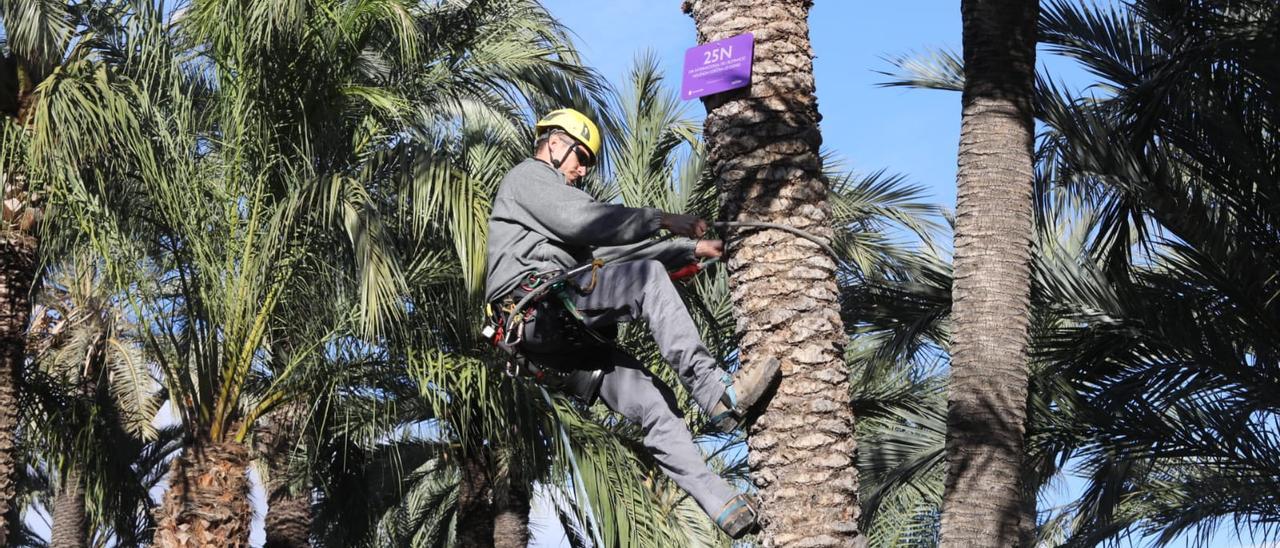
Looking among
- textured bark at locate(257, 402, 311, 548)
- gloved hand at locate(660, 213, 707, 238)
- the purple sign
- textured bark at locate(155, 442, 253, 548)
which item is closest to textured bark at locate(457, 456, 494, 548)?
textured bark at locate(257, 402, 311, 548)

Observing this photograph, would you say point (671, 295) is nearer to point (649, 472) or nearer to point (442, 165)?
point (442, 165)

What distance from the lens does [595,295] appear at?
5055 mm

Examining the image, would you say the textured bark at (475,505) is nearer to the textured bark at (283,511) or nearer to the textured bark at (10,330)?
the textured bark at (283,511)

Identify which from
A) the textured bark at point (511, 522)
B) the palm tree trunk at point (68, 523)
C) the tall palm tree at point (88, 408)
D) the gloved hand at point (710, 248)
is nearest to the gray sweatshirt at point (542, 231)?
the gloved hand at point (710, 248)

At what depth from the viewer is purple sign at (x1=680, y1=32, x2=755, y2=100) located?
4.62m

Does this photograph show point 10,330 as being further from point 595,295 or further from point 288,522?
point 595,295

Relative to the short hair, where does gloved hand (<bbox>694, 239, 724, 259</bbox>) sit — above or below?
below

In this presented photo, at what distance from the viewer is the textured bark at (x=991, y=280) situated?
5.57 metres

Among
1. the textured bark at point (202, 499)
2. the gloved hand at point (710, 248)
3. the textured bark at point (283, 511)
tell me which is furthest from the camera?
the textured bark at point (283, 511)

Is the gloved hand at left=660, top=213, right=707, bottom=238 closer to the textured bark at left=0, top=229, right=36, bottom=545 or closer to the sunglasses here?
the sunglasses

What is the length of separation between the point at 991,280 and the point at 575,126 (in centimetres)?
182

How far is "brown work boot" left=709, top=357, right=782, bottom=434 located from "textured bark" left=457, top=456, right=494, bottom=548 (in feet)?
22.8

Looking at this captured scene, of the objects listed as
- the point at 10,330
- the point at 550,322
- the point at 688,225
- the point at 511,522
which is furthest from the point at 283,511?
the point at 688,225

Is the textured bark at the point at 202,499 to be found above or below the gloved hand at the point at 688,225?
below
